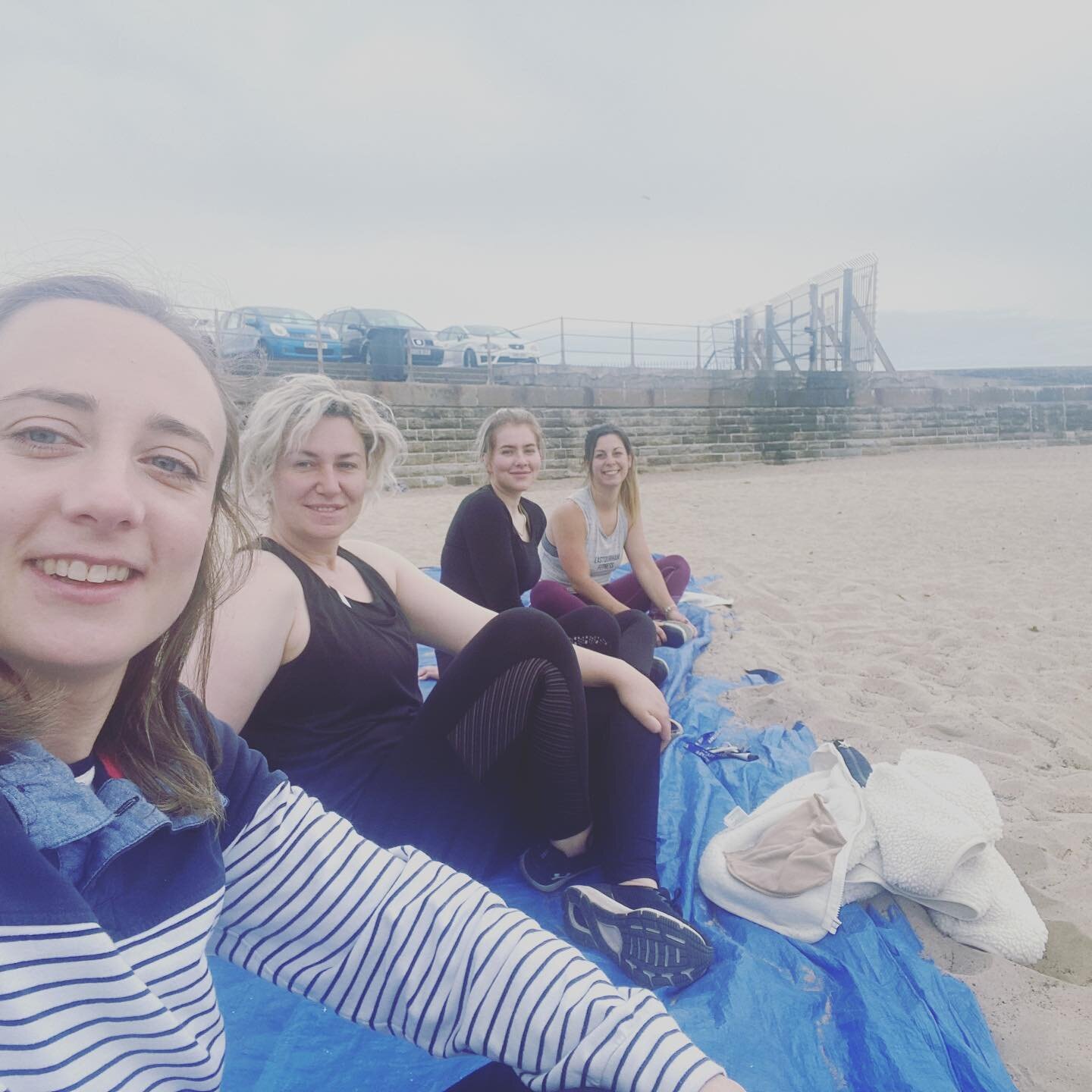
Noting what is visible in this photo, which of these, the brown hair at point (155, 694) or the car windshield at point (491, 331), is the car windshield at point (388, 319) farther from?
the brown hair at point (155, 694)

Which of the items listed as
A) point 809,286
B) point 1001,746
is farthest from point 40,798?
point 809,286

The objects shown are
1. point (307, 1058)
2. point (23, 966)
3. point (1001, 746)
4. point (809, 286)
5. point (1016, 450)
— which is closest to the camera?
point (23, 966)

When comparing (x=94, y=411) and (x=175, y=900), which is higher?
(x=94, y=411)

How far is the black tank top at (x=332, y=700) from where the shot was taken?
6.17 feet

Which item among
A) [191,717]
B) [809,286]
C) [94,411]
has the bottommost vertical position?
[191,717]

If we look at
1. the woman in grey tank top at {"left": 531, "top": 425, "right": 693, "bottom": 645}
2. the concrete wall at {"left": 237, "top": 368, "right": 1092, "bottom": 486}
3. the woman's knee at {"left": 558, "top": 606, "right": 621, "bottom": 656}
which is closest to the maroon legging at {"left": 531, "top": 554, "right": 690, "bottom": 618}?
the woman in grey tank top at {"left": 531, "top": 425, "right": 693, "bottom": 645}

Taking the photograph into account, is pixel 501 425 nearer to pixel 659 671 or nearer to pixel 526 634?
pixel 659 671

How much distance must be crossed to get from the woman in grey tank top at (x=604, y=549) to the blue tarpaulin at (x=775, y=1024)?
2.11 meters

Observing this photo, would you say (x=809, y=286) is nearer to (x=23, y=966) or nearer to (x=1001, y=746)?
(x=1001, y=746)

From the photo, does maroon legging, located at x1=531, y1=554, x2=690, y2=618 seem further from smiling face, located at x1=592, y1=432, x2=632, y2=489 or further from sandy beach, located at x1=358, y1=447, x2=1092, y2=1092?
smiling face, located at x1=592, y1=432, x2=632, y2=489

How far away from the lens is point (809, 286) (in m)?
21.2

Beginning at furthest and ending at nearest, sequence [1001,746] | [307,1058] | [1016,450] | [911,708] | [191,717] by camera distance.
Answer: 1. [1016,450]
2. [911,708]
3. [1001,746]
4. [307,1058]
5. [191,717]

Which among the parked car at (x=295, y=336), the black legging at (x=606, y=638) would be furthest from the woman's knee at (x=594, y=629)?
the parked car at (x=295, y=336)

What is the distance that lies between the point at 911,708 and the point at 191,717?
3145mm
